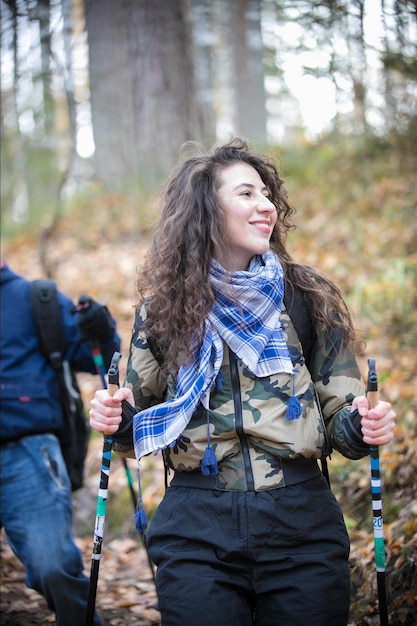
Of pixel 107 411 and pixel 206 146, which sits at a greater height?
pixel 206 146

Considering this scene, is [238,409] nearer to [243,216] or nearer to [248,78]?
[243,216]

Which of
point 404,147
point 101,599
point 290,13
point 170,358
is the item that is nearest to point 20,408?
point 170,358

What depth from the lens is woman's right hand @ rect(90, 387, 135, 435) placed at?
2766 mm

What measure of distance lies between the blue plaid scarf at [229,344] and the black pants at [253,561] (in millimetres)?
340

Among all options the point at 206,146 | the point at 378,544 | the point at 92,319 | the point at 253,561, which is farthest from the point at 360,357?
the point at 253,561

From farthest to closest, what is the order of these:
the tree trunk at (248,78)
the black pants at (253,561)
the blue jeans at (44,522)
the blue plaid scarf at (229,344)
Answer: the tree trunk at (248,78)
the blue jeans at (44,522)
the blue plaid scarf at (229,344)
the black pants at (253,561)

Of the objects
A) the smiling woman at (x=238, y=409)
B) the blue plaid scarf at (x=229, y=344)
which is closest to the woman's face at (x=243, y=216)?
the smiling woman at (x=238, y=409)

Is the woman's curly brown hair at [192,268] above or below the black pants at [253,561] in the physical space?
above

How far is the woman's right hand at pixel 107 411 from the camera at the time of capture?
2.77 m

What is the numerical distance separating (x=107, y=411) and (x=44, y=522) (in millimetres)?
1196

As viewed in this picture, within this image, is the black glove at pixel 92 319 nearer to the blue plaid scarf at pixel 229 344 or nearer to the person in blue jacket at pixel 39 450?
the person in blue jacket at pixel 39 450

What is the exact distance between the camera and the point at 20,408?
151 inches

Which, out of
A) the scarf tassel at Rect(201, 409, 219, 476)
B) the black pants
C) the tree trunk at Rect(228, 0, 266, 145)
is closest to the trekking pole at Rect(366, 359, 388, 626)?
the black pants

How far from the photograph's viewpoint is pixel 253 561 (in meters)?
2.60
